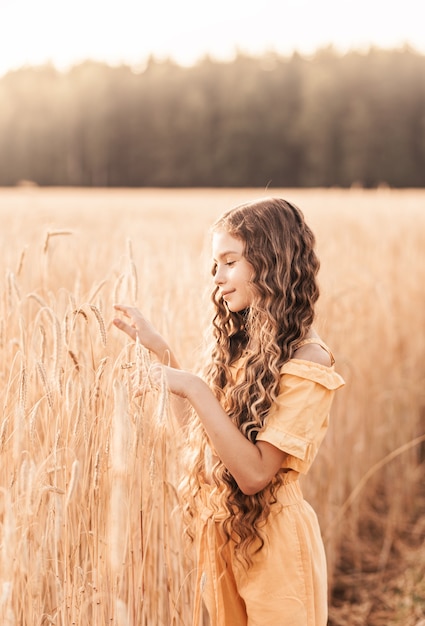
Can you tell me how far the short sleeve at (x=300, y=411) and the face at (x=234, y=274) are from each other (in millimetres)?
143

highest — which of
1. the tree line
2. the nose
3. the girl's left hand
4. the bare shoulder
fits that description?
the tree line

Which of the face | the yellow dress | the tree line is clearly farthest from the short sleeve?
the tree line

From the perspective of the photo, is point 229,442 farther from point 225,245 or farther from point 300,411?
point 225,245

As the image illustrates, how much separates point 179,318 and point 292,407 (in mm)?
703

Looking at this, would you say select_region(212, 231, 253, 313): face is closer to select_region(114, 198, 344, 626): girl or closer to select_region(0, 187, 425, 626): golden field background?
select_region(114, 198, 344, 626): girl

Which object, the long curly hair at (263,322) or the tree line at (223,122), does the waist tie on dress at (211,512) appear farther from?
the tree line at (223,122)

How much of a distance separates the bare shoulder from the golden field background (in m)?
0.27

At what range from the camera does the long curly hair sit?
1.32 metres

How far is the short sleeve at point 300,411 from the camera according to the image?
1.28 metres

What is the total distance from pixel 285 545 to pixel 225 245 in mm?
536

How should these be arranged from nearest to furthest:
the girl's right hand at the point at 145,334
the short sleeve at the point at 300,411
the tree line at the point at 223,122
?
the short sleeve at the point at 300,411 < the girl's right hand at the point at 145,334 < the tree line at the point at 223,122

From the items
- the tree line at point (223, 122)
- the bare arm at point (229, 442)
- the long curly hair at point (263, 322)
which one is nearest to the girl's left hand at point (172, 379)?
the bare arm at point (229, 442)

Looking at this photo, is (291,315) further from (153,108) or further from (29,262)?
(153,108)

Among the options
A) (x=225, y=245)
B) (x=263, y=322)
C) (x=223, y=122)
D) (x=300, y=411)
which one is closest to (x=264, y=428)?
(x=300, y=411)
